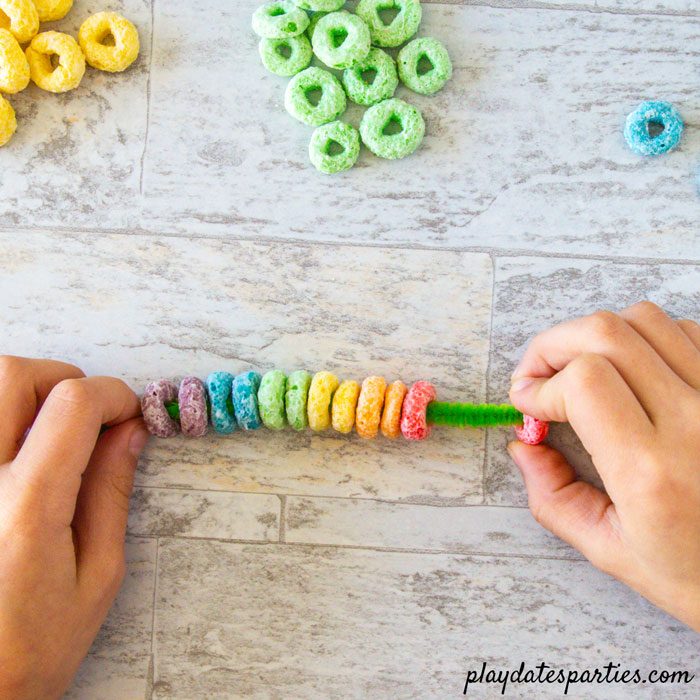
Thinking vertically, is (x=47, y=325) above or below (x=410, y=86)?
below

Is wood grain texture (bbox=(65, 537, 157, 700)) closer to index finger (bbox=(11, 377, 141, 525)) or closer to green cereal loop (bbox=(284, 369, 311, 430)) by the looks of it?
index finger (bbox=(11, 377, 141, 525))

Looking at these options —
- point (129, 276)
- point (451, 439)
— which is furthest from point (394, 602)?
point (129, 276)

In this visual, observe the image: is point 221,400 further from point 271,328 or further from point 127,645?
point 127,645

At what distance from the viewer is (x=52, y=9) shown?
3.72ft

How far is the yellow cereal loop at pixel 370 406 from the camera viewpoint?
3.47 ft

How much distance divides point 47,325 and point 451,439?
57cm

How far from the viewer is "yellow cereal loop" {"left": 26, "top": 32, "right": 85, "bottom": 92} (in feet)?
3.67

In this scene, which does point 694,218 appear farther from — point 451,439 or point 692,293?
point 451,439

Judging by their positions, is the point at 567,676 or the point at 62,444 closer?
the point at 62,444

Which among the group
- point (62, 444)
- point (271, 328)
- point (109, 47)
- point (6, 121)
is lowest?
point (62, 444)

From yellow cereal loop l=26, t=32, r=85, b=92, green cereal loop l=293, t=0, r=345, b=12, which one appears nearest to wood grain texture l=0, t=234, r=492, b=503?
yellow cereal loop l=26, t=32, r=85, b=92

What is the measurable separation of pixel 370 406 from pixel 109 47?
0.60m

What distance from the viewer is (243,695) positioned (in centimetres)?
112

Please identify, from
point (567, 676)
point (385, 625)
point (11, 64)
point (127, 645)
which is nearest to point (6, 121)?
point (11, 64)
